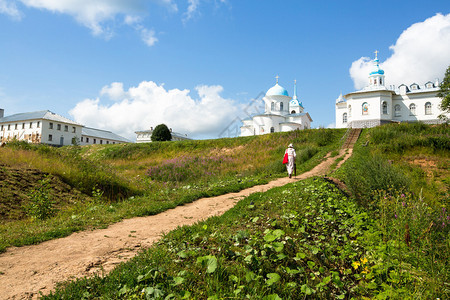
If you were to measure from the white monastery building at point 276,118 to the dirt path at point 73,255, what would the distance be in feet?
144

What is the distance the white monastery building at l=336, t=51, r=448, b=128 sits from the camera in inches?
1687

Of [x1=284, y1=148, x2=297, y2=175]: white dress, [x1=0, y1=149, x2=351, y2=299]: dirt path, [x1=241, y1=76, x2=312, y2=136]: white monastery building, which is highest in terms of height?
[x1=241, y1=76, x2=312, y2=136]: white monastery building

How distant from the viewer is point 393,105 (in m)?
45.6

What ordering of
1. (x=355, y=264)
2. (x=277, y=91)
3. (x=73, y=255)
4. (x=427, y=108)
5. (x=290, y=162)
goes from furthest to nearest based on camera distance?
(x=277, y=91) < (x=427, y=108) < (x=290, y=162) < (x=73, y=255) < (x=355, y=264)

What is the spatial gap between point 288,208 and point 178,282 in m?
3.84

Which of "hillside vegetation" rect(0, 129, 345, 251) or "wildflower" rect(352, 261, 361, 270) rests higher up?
"hillside vegetation" rect(0, 129, 345, 251)

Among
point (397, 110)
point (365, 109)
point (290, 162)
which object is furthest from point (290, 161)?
point (397, 110)

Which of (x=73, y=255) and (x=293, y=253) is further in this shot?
(x=73, y=255)

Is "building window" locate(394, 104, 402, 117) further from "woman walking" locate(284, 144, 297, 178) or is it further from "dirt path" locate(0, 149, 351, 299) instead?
"dirt path" locate(0, 149, 351, 299)

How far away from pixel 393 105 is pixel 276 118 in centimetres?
1934

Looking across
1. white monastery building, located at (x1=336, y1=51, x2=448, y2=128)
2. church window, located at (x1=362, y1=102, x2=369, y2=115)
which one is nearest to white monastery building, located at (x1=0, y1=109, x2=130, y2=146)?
white monastery building, located at (x1=336, y1=51, x2=448, y2=128)

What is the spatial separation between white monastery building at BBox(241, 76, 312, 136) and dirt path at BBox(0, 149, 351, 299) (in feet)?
144

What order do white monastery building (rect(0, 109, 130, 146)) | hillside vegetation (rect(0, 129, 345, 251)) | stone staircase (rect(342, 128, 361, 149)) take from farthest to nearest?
white monastery building (rect(0, 109, 130, 146)) < stone staircase (rect(342, 128, 361, 149)) < hillside vegetation (rect(0, 129, 345, 251))

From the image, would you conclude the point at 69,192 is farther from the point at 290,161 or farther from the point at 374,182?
the point at 374,182
